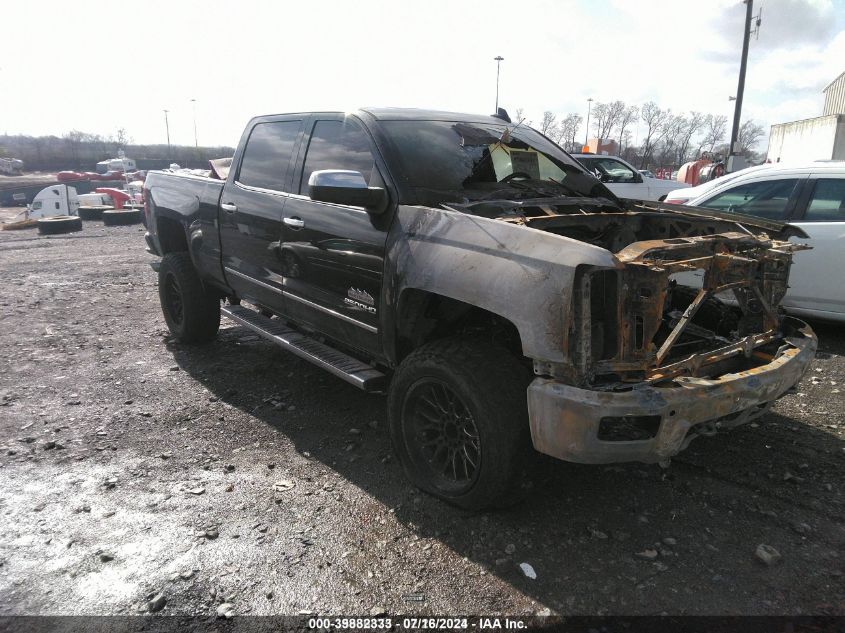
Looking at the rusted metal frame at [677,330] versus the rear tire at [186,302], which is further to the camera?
the rear tire at [186,302]

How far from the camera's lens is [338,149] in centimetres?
379

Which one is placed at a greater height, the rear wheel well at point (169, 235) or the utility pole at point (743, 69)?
the utility pole at point (743, 69)

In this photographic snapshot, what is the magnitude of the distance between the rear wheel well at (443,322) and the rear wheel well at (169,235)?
3439 millimetres

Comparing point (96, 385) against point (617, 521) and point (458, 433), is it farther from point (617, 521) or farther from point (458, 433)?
point (617, 521)

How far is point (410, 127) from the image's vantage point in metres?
3.65

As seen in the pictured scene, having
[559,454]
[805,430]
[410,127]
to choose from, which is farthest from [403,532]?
[805,430]

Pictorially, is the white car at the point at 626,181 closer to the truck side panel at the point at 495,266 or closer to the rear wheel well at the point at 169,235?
the rear wheel well at the point at 169,235

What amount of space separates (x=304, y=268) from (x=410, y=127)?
1.10 m

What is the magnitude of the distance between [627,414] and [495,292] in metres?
0.73

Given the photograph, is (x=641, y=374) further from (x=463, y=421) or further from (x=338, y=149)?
(x=338, y=149)

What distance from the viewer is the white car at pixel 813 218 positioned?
5297mm

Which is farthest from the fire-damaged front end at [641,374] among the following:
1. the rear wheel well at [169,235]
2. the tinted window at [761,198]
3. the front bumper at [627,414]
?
the rear wheel well at [169,235]

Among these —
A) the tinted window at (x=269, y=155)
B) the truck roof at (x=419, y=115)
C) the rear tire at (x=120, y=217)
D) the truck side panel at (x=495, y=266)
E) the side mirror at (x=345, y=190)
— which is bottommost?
the rear tire at (x=120, y=217)

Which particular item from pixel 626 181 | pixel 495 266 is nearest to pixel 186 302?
pixel 495 266
